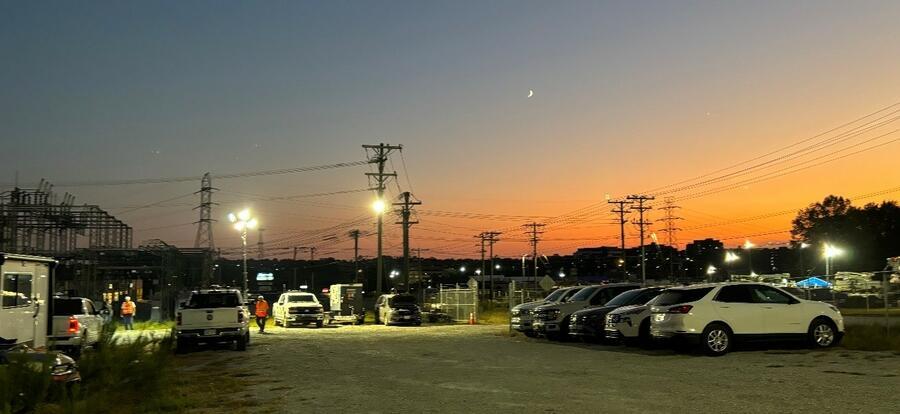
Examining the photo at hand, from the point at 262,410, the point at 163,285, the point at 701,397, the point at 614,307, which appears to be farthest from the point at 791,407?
the point at 163,285

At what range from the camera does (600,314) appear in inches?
877

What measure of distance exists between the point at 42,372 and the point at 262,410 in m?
3.62

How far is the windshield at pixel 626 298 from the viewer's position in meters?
22.4

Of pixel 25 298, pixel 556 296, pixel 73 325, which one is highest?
pixel 25 298

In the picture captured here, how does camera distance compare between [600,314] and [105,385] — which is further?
[600,314]

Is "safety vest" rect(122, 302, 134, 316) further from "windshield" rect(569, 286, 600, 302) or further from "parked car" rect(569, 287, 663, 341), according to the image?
"parked car" rect(569, 287, 663, 341)

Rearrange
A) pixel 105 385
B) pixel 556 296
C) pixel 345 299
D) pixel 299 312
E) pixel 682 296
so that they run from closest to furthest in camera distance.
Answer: pixel 105 385 < pixel 682 296 < pixel 556 296 < pixel 299 312 < pixel 345 299

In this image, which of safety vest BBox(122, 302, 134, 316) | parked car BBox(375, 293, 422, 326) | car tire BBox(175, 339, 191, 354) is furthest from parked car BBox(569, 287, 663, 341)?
safety vest BBox(122, 302, 134, 316)

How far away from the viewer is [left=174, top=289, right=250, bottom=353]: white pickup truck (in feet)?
76.3

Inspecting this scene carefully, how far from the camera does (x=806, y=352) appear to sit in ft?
56.6

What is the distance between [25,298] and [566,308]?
1553 centimetres

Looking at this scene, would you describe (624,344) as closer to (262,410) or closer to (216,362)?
(216,362)

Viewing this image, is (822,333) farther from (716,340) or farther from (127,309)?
(127,309)

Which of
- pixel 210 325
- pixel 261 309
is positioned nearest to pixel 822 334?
pixel 210 325
